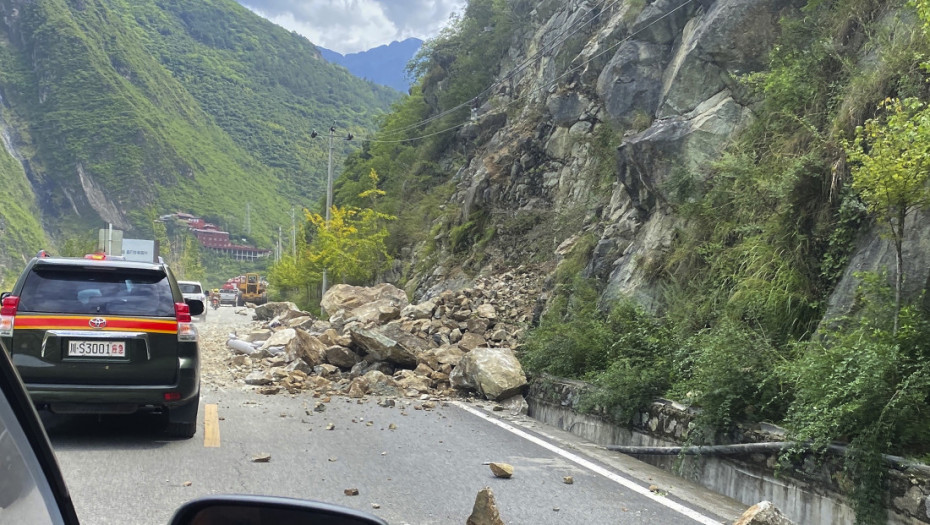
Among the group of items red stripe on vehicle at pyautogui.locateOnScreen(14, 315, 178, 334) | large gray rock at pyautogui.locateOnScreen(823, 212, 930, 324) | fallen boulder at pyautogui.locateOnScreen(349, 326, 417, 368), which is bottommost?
fallen boulder at pyautogui.locateOnScreen(349, 326, 417, 368)

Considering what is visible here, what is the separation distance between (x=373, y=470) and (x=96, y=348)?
2.87 metres

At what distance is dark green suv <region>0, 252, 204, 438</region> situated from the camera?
7.16 meters

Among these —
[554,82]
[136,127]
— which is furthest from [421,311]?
[136,127]

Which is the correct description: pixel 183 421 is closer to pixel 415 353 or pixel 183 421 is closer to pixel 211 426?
pixel 211 426

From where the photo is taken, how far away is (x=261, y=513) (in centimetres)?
182

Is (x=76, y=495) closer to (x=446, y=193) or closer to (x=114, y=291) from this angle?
(x=114, y=291)

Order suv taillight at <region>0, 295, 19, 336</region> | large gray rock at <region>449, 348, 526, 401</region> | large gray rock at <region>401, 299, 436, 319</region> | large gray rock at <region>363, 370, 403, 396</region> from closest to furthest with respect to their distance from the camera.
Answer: suv taillight at <region>0, 295, 19, 336</region> < large gray rock at <region>449, 348, 526, 401</region> < large gray rock at <region>363, 370, 403, 396</region> < large gray rock at <region>401, 299, 436, 319</region>

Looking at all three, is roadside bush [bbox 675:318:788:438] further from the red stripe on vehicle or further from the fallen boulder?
the fallen boulder

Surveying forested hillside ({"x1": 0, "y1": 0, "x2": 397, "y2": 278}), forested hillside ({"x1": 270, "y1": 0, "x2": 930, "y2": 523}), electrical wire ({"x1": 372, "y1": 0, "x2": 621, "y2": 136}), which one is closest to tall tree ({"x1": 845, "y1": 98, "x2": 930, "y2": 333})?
forested hillside ({"x1": 270, "y1": 0, "x2": 930, "y2": 523})

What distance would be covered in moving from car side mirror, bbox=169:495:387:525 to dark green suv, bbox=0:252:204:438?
604 cm

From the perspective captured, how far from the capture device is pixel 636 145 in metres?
14.7

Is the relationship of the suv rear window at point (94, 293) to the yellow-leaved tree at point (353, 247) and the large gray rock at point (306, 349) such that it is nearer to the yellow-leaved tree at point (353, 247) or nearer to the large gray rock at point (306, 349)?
the large gray rock at point (306, 349)

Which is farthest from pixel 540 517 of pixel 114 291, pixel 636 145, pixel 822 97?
pixel 636 145

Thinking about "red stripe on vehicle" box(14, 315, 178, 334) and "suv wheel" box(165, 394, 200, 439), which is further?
"suv wheel" box(165, 394, 200, 439)
